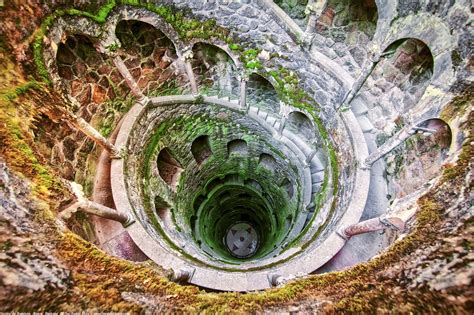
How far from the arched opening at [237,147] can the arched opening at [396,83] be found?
6.36m

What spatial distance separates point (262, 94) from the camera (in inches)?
458

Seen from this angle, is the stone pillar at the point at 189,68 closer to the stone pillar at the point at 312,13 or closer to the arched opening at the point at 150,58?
the arched opening at the point at 150,58

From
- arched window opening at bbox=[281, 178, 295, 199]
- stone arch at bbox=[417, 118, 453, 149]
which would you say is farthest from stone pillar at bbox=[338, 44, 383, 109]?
arched window opening at bbox=[281, 178, 295, 199]

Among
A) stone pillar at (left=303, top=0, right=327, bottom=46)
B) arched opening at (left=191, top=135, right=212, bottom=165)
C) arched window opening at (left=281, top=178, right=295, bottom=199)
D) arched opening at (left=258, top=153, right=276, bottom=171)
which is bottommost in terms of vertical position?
arched window opening at (left=281, top=178, right=295, bottom=199)

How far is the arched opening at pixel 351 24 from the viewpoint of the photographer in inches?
340

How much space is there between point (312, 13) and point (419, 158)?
509 centimetres

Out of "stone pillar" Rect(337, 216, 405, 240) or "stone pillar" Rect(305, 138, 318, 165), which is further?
"stone pillar" Rect(305, 138, 318, 165)

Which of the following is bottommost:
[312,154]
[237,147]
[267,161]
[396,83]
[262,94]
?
[267,161]

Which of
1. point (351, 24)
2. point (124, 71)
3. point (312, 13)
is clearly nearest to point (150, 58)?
point (124, 71)

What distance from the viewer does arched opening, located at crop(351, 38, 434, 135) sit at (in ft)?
23.7

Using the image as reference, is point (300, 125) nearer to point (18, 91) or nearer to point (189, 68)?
point (189, 68)

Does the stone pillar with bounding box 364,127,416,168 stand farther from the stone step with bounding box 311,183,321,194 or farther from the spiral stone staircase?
the stone step with bounding box 311,183,321,194

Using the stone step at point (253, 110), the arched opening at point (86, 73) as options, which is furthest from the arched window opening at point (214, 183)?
the arched opening at point (86, 73)

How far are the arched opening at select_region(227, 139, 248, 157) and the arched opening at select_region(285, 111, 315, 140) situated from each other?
3055 mm
